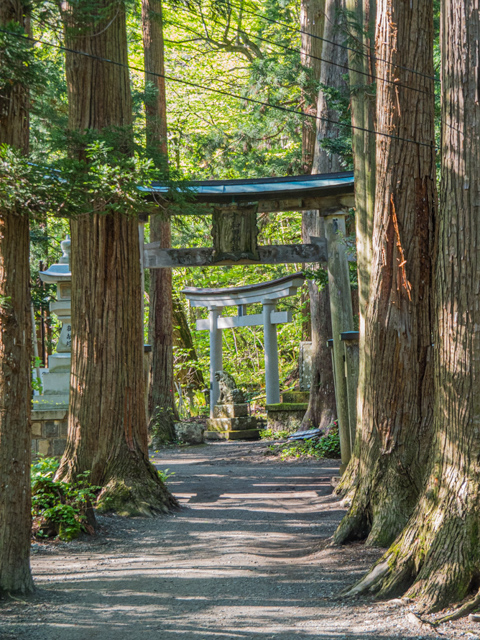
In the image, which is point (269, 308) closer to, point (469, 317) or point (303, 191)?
point (303, 191)

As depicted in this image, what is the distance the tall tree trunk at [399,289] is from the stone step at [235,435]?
34.7ft

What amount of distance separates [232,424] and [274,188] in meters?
8.59

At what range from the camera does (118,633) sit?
3.56 metres

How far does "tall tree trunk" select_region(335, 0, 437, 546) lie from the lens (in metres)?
5.49

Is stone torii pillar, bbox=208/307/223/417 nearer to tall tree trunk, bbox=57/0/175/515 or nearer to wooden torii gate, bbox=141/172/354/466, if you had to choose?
wooden torii gate, bbox=141/172/354/466

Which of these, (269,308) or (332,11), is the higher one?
(332,11)

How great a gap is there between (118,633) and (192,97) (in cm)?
2012

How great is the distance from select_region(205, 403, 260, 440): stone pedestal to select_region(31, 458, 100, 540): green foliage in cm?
1059

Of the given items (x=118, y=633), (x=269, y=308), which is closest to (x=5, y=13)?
(x=118, y=633)

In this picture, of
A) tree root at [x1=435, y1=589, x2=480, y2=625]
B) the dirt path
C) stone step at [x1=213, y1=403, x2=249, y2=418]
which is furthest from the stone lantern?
stone step at [x1=213, y1=403, x2=249, y2=418]

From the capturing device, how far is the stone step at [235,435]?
1630 cm

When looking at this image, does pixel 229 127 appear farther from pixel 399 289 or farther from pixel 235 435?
pixel 399 289

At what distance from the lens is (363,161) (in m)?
7.35

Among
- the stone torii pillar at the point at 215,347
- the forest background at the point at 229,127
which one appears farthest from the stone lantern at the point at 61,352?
the stone torii pillar at the point at 215,347
